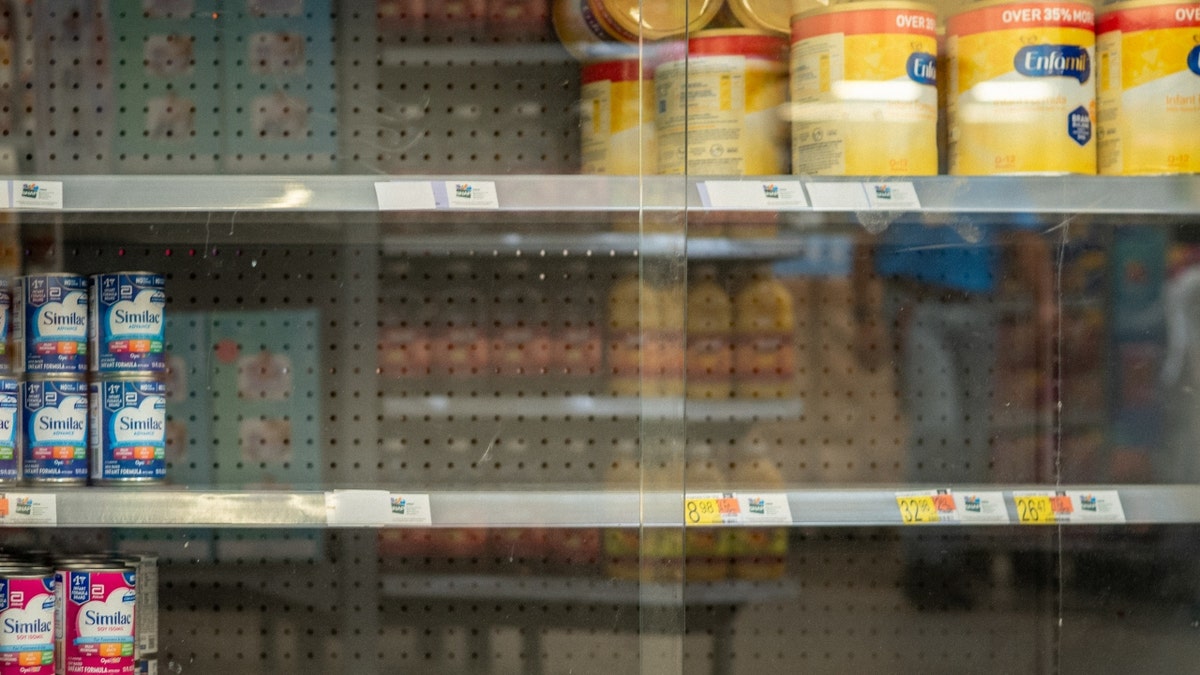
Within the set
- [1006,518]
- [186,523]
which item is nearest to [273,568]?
[186,523]

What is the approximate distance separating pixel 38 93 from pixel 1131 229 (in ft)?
5.94

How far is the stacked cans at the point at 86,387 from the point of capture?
1473 mm

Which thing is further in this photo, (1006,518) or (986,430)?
(986,430)

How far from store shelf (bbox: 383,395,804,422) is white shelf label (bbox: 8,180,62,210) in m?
0.62

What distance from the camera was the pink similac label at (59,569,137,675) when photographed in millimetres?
1413

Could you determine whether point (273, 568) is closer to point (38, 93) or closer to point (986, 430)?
point (38, 93)

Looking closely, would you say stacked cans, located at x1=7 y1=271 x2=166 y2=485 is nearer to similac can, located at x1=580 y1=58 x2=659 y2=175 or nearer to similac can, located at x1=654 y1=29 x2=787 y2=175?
similac can, located at x1=580 y1=58 x2=659 y2=175

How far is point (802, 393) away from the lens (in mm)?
1845

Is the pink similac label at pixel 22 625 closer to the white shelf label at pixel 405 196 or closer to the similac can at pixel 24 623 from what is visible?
the similac can at pixel 24 623

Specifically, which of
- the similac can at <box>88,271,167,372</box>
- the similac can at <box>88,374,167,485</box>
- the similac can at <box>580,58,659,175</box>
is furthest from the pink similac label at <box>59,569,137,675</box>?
the similac can at <box>580,58,659,175</box>

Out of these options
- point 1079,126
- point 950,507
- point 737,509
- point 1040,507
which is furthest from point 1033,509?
point 1079,126

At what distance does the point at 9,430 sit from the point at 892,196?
122cm

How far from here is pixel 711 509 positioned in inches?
56.1

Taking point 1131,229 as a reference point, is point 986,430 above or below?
below
